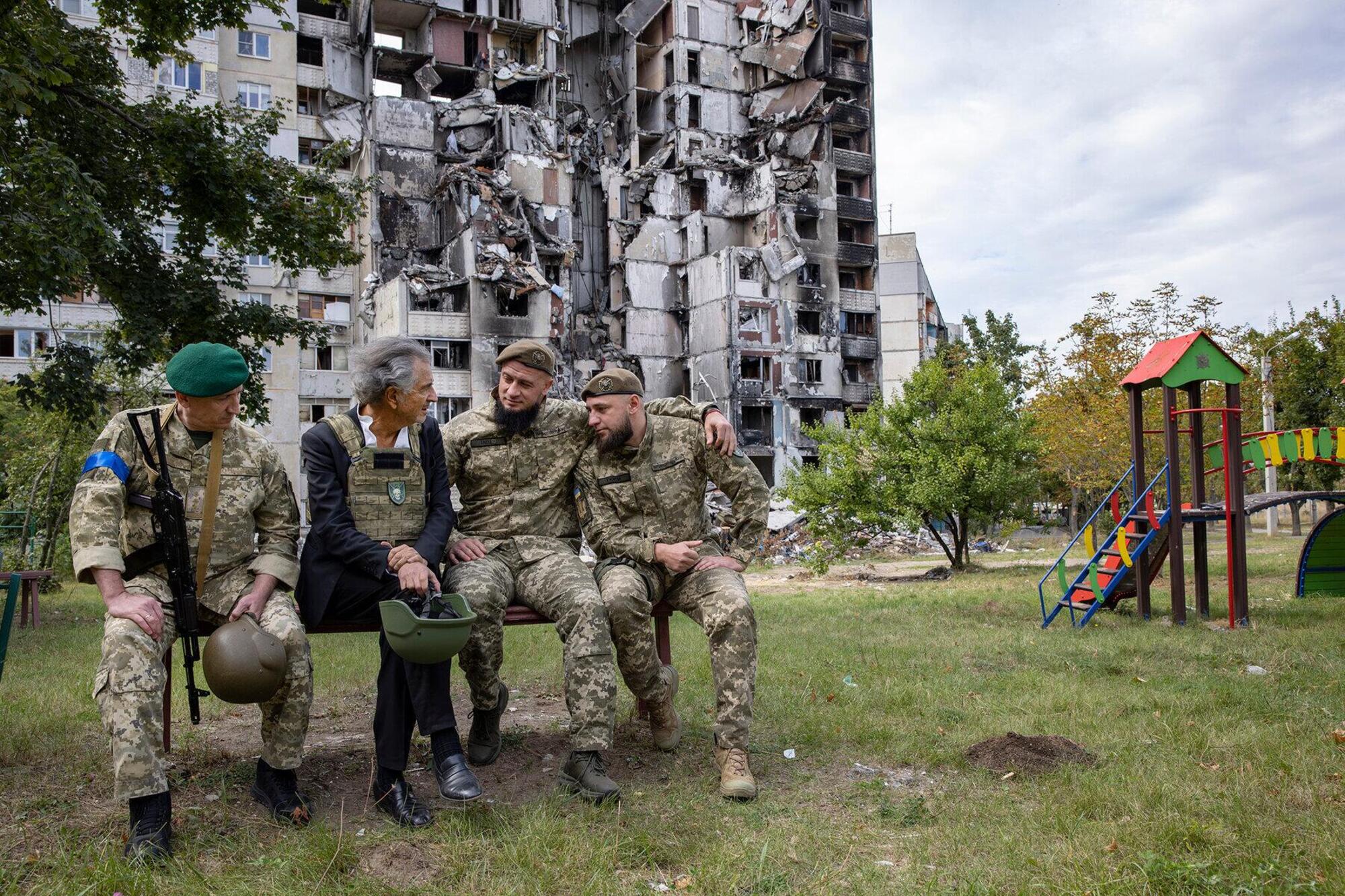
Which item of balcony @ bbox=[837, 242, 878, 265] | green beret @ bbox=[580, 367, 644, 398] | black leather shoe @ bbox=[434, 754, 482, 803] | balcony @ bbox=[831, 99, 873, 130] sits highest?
balcony @ bbox=[831, 99, 873, 130]

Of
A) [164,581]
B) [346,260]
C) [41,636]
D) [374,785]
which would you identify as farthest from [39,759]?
[346,260]

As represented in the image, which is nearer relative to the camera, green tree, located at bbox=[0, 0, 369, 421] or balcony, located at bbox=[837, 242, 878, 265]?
green tree, located at bbox=[0, 0, 369, 421]

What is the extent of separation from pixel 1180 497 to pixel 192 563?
32.5ft

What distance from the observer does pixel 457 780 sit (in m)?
4.22

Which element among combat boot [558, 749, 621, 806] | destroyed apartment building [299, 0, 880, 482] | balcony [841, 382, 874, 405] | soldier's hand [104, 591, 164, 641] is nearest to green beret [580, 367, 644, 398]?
combat boot [558, 749, 621, 806]

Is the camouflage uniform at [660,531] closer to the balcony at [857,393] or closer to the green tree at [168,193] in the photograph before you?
the green tree at [168,193]

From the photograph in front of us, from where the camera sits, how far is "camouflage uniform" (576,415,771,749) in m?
4.99

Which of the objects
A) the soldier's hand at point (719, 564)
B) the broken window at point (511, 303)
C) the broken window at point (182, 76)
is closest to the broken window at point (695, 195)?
the broken window at point (511, 303)

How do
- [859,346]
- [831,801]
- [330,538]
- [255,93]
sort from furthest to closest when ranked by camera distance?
[859,346] < [255,93] < [330,538] < [831,801]

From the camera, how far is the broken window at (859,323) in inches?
2014

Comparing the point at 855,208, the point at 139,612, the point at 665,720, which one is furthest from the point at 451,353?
the point at 139,612

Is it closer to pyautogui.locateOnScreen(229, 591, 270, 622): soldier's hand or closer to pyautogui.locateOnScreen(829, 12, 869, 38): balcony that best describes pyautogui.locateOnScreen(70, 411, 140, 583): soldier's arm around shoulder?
pyautogui.locateOnScreen(229, 591, 270, 622): soldier's hand

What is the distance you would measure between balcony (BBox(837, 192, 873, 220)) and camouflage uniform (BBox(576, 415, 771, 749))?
47.4 m

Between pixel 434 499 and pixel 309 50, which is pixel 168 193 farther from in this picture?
pixel 309 50
